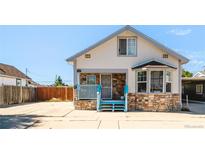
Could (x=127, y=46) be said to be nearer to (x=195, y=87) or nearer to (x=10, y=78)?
(x=195, y=87)

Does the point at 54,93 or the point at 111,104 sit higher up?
the point at 54,93

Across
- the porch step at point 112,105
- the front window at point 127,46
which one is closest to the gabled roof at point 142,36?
the front window at point 127,46

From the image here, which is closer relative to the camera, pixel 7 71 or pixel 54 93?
pixel 7 71

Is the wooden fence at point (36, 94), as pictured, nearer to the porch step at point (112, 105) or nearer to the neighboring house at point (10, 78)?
the neighboring house at point (10, 78)

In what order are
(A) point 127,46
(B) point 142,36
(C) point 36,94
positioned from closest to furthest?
(B) point 142,36, (A) point 127,46, (C) point 36,94

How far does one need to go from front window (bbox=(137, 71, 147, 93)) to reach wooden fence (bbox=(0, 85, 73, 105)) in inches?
455

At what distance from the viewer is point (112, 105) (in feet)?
57.2

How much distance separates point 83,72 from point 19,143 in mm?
11116

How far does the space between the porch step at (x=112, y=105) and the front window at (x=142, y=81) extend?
1560 millimetres

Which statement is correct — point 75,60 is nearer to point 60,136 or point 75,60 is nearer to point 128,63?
point 128,63

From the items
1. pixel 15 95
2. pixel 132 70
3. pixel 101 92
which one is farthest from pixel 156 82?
pixel 15 95

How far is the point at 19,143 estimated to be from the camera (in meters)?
7.44

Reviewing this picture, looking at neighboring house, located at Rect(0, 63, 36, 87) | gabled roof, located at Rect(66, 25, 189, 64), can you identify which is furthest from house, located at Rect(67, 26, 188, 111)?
neighboring house, located at Rect(0, 63, 36, 87)

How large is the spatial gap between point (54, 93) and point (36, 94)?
6.83 feet
